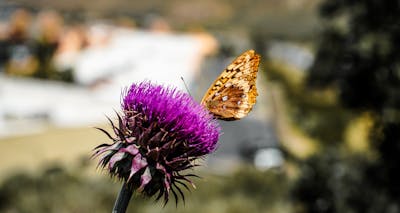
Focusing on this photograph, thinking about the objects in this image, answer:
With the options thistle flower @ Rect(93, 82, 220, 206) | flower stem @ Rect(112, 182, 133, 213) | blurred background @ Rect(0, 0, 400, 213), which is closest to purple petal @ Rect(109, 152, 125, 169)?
thistle flower @ Rect(93, 82, 220, 206)

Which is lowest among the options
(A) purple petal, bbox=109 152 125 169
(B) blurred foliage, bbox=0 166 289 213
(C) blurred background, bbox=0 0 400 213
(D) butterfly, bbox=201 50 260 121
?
(A) purple petal, bbox=109 152 125 169

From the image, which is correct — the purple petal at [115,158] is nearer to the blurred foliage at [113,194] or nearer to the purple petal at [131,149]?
the purple petal at [131,149]

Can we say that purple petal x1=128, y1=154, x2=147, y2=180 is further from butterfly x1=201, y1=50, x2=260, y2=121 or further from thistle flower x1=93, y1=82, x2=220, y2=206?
butterfly x1=201, y1=50, x2=260, y2=121

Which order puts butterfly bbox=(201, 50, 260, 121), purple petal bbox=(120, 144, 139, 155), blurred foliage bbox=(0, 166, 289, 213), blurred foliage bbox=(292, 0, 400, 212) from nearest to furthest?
butterfly bbox=(201, 50, 260, 121), purple petal bbox=(120, 144, 139, 155), blurred foliage bbox=(292, 0, 400, 212), blurred foliage bbox=(0, 166, 289, 213)

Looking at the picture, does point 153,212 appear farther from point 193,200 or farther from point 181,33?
point 181,33

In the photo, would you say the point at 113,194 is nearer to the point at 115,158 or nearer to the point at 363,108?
the point at 363,108

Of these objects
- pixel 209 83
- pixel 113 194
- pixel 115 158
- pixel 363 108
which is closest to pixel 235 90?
pixel 115 158

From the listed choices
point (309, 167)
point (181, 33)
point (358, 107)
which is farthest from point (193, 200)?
point (181, 33)
